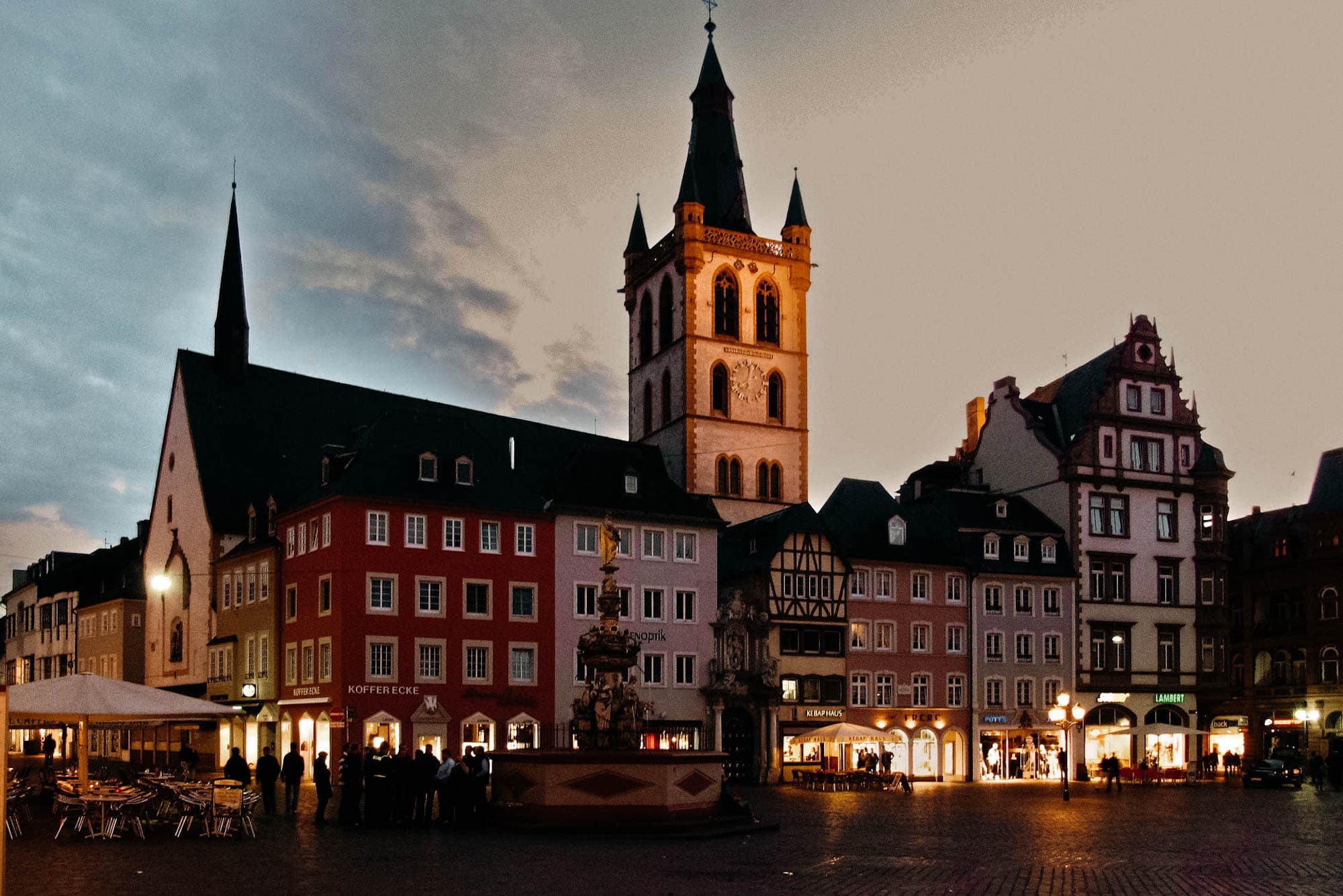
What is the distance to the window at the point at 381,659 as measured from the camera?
5106 centimetres

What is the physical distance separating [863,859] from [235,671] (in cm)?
4105

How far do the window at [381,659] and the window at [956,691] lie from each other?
79.9 feet

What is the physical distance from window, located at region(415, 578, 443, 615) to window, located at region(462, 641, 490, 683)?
1.68 meters

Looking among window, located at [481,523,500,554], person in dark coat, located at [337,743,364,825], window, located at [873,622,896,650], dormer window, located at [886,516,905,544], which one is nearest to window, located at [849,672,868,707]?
window, located at [873,622,896,650]

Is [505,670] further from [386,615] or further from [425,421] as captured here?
[425,421]

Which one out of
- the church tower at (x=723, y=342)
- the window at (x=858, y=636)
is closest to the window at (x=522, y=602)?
the window at (x=858, y=636)

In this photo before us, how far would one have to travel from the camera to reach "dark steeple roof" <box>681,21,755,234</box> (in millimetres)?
85906

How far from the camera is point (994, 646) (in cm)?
6550

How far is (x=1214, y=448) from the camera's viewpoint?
71.0 meters

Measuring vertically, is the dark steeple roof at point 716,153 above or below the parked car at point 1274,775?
above

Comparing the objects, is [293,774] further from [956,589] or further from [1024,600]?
[1024,600]

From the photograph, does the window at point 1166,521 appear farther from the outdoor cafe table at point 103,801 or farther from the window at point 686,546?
the outdoor cafe table at point 103,801

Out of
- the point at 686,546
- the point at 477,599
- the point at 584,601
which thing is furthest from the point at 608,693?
the point at 686,546

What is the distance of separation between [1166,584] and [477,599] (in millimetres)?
32506
